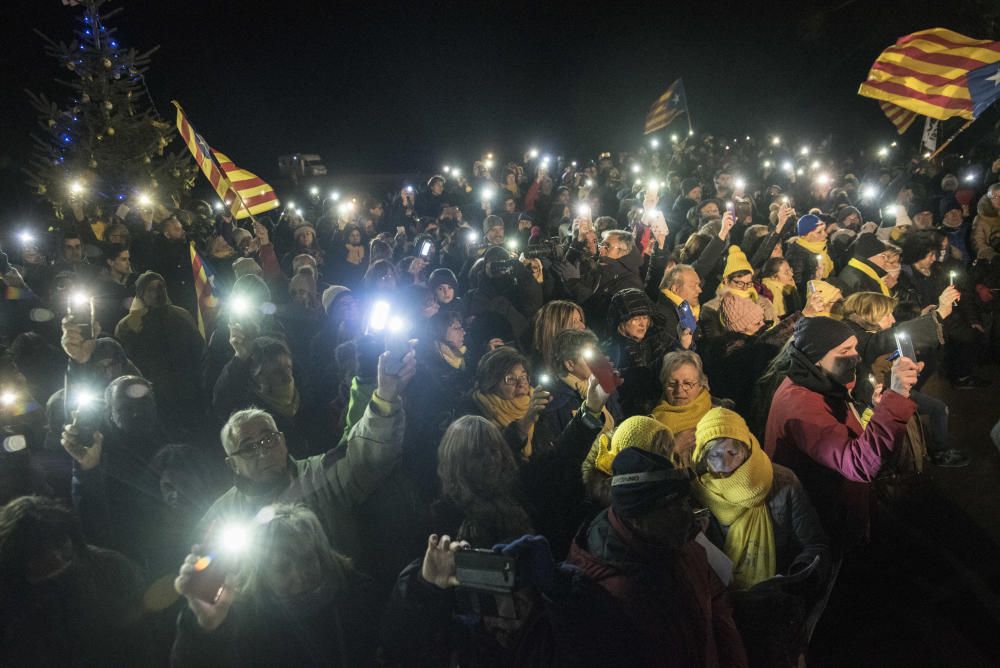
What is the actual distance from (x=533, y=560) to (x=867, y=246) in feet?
21.9

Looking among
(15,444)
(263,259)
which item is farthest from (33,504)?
(263,259)

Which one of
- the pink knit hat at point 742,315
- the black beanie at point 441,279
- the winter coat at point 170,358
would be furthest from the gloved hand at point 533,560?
the winter coat at point 170,358

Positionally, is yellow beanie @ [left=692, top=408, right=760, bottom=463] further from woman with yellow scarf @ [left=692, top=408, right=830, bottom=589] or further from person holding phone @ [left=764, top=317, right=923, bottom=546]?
person holding phone @ [left=764, top=317, right=923, bottom=546]

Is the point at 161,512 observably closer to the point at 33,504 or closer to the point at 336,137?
the point at 33,504

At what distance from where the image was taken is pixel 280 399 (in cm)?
445

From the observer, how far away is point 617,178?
15.9 m

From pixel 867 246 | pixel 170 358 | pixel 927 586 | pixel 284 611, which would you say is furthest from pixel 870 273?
pixel 170 358

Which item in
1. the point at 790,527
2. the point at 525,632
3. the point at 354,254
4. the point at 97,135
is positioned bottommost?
the point at 790,527

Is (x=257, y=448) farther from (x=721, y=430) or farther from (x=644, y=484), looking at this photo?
(x=721, y=430)

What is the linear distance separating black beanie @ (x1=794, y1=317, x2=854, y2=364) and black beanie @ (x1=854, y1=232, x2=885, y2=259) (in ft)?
12.7

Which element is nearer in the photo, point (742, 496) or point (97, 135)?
point (742, 496)

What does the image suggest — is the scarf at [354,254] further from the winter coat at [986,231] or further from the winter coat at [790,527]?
the winter coat at [986,231]

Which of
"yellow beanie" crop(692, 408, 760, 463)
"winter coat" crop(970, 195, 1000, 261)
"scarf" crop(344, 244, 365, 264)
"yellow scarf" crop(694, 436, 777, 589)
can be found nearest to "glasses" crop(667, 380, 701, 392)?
"yellow beanie" crop(692, 408, 760, 463)

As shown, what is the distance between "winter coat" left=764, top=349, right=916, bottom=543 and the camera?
3078 mm
